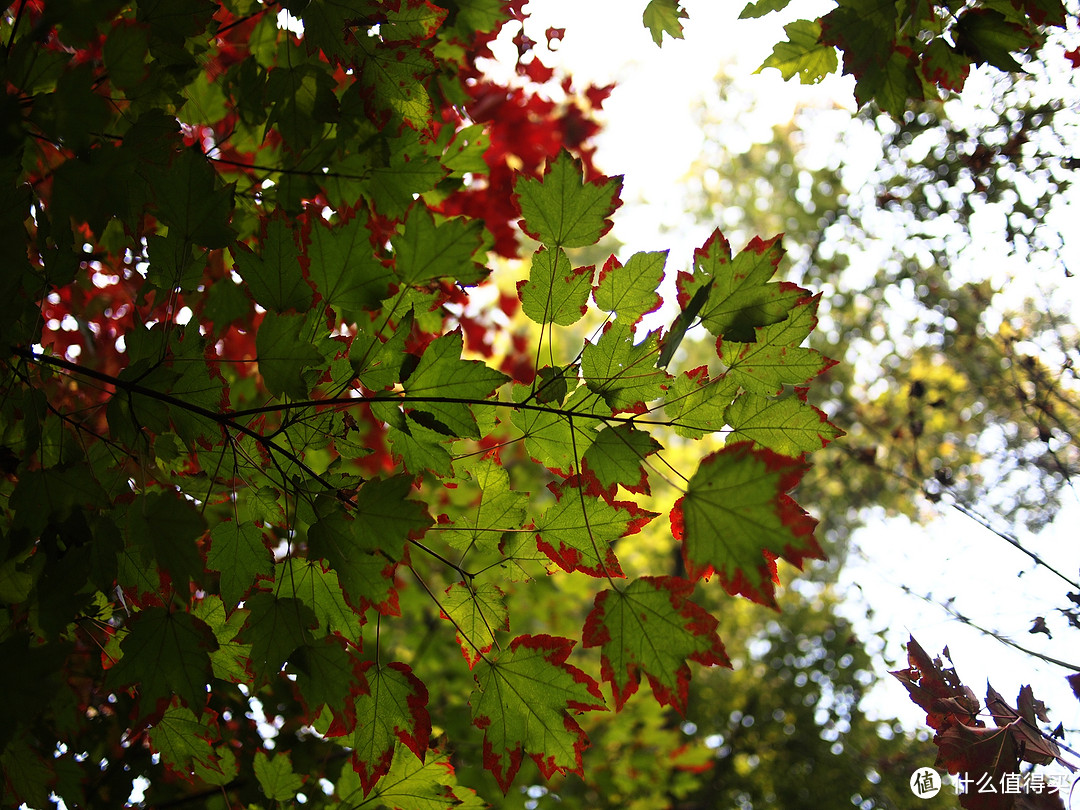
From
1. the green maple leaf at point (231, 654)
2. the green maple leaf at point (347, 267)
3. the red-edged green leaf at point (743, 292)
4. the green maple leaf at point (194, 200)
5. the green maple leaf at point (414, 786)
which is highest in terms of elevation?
the green maple leaf at point (194, 200)

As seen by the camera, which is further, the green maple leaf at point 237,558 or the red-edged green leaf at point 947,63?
the red-edged green leaf at point 947,63

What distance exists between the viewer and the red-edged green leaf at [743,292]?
0.93 metres

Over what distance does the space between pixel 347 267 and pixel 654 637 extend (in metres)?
0.68

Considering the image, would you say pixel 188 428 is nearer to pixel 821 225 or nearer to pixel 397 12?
pixel 397 12

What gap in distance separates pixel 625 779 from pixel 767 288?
3783mm

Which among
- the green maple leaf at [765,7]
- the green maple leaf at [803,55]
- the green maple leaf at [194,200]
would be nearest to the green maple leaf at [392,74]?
the green maple leaf at [194,200]

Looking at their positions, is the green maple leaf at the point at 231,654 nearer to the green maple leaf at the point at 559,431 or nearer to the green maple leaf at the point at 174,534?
the green maple leaf at the point at 174,534

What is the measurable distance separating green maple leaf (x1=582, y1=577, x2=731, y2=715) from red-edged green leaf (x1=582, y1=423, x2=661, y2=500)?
0.47ft

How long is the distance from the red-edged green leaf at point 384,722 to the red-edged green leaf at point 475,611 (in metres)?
0.11

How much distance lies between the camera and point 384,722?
1.06 meters

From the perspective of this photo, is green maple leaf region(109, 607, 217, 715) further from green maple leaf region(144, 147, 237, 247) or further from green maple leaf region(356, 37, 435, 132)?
green maple leaf region(356, 37, 435, 132)

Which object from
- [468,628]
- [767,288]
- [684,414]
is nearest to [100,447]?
[468,628]

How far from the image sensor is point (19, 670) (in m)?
0.77

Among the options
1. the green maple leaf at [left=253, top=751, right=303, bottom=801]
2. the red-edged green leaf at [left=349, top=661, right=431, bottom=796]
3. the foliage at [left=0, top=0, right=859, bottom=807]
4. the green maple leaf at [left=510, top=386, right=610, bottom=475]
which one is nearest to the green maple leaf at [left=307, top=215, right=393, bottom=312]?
the foliage at [left=0, top=0, right=859, bottom=807]
